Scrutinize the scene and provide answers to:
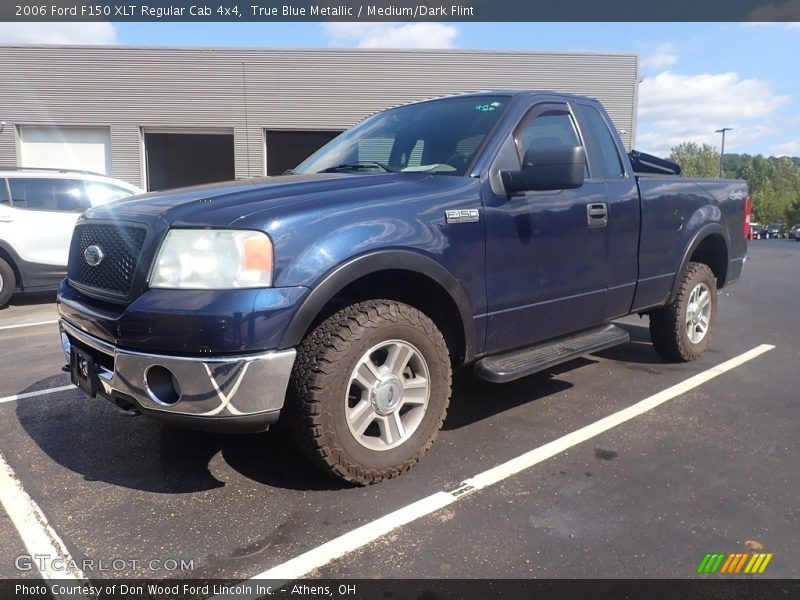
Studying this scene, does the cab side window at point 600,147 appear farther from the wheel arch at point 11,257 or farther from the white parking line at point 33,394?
the wheel arch at point 11,257

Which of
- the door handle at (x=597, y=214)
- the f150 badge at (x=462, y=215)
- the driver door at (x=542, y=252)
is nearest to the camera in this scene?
the f150 badge at (x=462, y=215)

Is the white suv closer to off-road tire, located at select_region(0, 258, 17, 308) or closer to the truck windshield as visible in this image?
off-road tire, located at select_region(0, 258, 17, 308)

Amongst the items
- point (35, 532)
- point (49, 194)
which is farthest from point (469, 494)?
point (49, 194)

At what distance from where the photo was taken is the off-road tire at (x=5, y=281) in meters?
8.37

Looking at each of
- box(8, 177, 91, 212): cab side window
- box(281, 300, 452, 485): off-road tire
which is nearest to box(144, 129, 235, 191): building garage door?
box(8, 177, 91, 212): cab side window

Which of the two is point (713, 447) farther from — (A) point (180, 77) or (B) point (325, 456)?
(A) point (180, 77)

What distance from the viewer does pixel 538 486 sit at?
3.08 m

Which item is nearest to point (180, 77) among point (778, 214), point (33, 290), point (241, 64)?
point (241, 64)

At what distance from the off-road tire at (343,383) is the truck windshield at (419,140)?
3.11ft

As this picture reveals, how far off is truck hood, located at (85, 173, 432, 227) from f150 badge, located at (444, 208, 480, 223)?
22 centimetres

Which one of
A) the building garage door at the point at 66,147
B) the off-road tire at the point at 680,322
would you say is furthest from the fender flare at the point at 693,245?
the building garage door at the point at 66,147

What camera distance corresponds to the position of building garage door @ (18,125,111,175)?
20578 millimetres

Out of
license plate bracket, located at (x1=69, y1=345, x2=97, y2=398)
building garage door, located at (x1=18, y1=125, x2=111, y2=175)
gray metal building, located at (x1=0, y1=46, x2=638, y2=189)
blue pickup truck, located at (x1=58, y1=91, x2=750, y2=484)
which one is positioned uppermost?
gray metal building, located at (x1=0, y1=46, x2=638, y2=189)

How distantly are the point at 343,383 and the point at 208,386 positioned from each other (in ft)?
1.89
